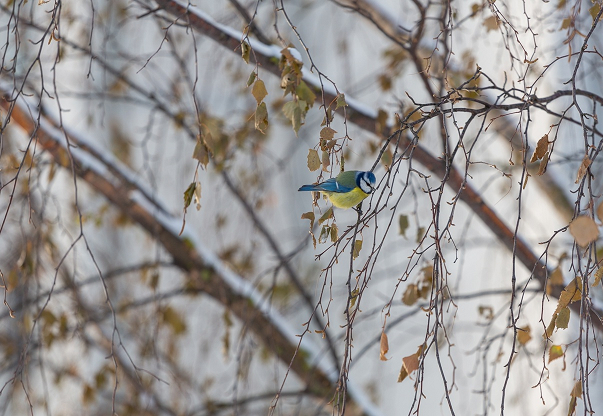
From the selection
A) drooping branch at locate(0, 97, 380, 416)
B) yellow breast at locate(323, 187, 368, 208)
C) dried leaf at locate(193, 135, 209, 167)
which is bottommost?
dried leaf at locate(193, 135, 209, 167)

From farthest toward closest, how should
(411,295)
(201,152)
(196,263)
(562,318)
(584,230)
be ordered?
(196,263), (411,295), (201,152), (562,318), (584,230)

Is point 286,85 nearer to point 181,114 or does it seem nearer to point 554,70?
point 181,114

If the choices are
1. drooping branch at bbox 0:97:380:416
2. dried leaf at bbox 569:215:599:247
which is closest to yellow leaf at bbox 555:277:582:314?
dried leaf at bbox 569:215:599:247

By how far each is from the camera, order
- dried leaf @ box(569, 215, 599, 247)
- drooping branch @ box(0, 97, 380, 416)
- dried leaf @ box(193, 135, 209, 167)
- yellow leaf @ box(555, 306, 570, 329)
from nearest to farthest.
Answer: dried leaf @ box(569, 215, 599, 247)
yellow leaf @ box(555, 306, 570, 329)
dried leaf @ box(193, 135, 209, 167)
drooping branch @ box(0, 97, 380, 416)

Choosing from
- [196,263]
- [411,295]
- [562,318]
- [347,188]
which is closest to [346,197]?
[347,188]

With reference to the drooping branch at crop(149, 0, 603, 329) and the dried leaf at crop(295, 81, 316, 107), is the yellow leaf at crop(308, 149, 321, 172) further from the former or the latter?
the drooping branch at crop(149, 0, 603, 329)

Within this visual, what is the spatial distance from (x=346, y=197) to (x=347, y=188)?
31mm

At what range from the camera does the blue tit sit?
0.85 meters

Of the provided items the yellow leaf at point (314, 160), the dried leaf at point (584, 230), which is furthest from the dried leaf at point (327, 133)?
the dried leaf at point (584, 230)

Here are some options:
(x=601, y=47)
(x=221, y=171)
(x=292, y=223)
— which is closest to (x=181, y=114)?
(x=221, y=171)

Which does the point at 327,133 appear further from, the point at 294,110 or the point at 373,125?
the point at 373,125

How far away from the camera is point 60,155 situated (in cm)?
108

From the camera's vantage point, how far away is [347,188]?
2.89ft

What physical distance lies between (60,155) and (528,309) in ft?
5.64
